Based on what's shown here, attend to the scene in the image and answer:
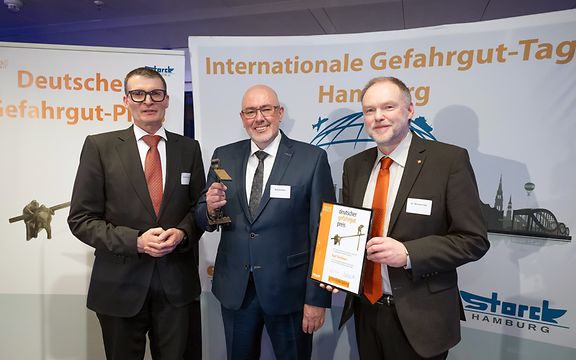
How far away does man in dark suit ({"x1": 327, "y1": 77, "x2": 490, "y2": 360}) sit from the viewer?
5.08 feet

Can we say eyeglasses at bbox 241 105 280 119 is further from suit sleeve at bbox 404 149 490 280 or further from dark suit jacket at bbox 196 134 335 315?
suit sleeve at bbox 404 149 490 280

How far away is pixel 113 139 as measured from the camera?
2070mm

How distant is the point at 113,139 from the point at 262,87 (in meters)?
0.91

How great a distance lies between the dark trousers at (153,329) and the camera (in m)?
2.04

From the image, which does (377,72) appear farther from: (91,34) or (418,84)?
(91,34)

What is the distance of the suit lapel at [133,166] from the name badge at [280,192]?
2.23 ft

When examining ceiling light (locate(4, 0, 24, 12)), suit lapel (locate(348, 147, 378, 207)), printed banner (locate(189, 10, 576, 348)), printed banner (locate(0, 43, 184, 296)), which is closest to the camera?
suit lapel (locate(348, 147, 378, 207))

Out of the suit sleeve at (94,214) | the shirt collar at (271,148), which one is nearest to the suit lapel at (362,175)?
the shirt collar at (271,148)

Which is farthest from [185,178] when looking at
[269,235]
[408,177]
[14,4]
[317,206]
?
[14,4]

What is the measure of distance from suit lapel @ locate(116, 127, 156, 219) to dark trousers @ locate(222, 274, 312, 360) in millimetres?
729

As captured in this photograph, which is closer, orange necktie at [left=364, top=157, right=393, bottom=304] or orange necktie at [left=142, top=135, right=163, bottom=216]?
orange necktie at [left=364, top=157, right=393, bottom=304]

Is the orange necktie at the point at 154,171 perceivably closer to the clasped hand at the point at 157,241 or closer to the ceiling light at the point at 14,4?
the clasped hand at the point at 157,241

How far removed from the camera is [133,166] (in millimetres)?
2020

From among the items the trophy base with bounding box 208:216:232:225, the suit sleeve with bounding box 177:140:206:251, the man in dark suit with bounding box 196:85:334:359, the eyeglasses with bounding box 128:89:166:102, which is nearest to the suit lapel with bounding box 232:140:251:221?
the man in dark suit with bounding box 196:85:334:359
